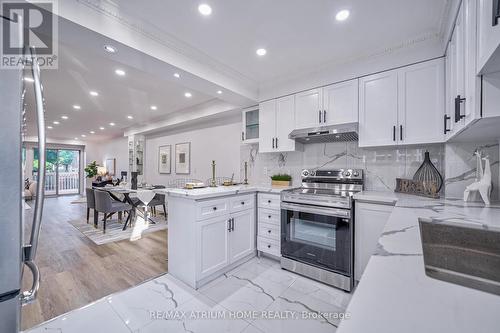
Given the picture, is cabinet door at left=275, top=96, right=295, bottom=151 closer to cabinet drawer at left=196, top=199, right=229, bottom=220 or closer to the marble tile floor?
cabinet drawer at left=196, top=199, right=229, bottom=220

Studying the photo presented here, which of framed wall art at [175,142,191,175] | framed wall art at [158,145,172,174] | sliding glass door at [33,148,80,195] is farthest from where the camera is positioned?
sliding glass door at [33,148,80,195]

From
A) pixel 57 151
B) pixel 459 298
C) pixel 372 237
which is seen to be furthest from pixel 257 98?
pixel 57 151

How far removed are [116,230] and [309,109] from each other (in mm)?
4104

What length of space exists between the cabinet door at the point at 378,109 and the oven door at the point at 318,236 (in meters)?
0.88

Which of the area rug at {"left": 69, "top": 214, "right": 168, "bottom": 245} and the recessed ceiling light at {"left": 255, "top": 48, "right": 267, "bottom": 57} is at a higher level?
the recessed ceiling light at {"left": 255, "top": 48, "right": 267, "bottom": 57}

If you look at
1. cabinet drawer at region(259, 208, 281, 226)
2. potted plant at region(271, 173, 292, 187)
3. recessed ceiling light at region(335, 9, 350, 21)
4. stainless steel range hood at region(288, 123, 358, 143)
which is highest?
recessed ceiling light at region(335, 9, 350, 21)

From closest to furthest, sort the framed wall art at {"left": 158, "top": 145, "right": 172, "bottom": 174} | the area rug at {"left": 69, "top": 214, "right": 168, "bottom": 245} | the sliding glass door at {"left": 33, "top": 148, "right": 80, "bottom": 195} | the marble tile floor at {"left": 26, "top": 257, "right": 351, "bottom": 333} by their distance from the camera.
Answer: the marble tile floor at {"left": 26, "top": 257, "right": 351, "bottom": 333} → the area rug at {"left": 69, "top": 214, "right": 168, "bottom": 245} → the framed wall art at {"left": 158, "top": 145, "right": 172, "bottom": 174} → the sliding glass door at {"left": 33, "top": 148, "right": 80, "bottom": 195}

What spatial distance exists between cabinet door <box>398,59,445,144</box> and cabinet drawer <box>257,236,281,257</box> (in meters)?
1.82

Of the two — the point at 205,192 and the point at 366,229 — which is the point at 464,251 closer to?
the point at 366,229

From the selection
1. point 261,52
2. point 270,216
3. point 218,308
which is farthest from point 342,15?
point 218,308

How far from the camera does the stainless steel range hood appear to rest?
7.56ft

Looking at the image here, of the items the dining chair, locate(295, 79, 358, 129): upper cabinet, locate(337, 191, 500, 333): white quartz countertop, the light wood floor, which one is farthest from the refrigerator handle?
the dining chair

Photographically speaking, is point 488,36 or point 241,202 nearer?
point 488,36

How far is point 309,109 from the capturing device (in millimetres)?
2729
